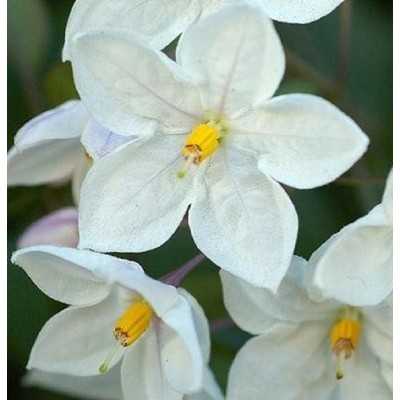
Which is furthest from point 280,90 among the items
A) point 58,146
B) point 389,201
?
point 389,201

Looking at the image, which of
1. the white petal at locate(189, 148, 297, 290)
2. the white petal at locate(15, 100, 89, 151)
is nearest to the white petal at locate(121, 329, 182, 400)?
the white petal at locate(189, 148, 297, 290)

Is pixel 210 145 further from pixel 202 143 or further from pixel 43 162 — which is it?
pixel 43 162

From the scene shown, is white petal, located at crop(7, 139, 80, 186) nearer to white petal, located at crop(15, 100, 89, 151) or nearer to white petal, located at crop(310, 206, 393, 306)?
white petal, located at crop(15, 100, 89, 151)

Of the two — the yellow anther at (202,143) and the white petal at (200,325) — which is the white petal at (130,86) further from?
the white petal at (200,325)

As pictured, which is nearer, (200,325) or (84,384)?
(200,325)

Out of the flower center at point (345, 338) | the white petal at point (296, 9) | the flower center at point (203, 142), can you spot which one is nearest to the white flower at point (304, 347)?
the flower center at point (345, 338)

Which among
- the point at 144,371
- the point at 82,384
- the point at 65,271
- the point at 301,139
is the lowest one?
the point at 82,384
